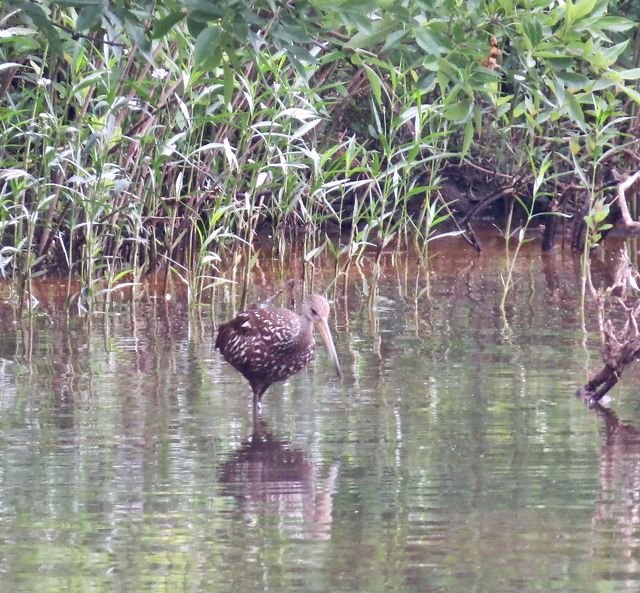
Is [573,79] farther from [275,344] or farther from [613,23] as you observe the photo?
[275,344]

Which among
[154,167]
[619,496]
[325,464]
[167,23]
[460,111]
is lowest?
[619,496]

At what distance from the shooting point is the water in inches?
196

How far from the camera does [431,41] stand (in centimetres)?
497

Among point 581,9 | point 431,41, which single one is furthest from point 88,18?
point 581,9

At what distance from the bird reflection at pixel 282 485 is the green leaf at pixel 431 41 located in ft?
5.96

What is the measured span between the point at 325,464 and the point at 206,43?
2432 millimetres

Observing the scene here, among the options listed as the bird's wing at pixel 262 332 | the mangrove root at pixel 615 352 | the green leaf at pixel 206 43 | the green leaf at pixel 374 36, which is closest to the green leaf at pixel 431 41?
the green leaf at pixel 374 36

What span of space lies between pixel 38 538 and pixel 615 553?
211 centimetres

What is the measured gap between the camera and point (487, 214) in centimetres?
1806

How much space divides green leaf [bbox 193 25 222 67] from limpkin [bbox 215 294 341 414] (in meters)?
3.32

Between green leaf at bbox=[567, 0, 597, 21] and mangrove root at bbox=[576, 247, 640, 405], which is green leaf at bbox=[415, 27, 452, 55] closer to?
green leaf at bbox=[567, 0, 597, 21]

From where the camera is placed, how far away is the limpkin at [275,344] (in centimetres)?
799

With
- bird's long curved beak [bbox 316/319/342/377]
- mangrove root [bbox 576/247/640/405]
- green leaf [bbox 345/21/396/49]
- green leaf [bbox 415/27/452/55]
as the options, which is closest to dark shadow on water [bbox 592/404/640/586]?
mangrove root [bbox 576/247/640/405]

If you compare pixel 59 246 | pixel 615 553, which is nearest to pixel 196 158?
pixel 59 246
